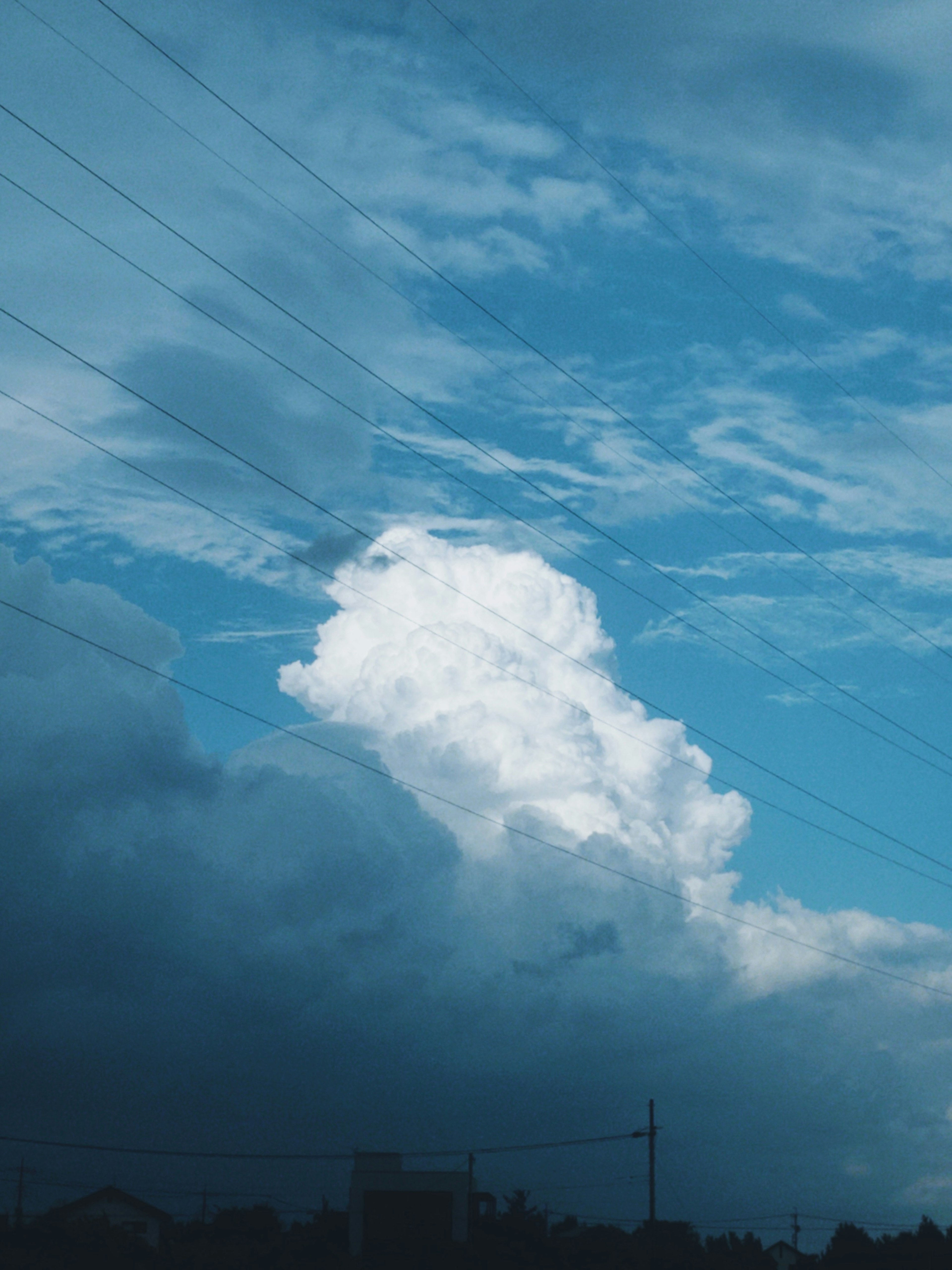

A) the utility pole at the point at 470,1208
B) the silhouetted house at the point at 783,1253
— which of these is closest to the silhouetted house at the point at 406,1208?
the utility pole at the point at 470,1208

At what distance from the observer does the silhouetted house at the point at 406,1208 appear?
93250 mm

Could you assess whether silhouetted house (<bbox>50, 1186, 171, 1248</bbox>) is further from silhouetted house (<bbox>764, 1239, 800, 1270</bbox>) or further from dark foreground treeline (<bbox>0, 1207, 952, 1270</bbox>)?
silhouetted house (<bbox>764, 1239, 800, 1270</bbox>)

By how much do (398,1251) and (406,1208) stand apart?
10.2 feet

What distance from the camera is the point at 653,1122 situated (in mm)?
86938

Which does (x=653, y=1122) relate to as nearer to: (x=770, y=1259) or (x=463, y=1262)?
(x=463, y=1262)

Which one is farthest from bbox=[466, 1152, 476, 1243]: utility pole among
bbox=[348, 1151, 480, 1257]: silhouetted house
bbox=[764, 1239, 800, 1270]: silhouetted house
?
bbox=[764, 1239, 800, 1270]: silhouetted house

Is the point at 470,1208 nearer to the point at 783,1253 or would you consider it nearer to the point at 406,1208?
the point at 406,1208

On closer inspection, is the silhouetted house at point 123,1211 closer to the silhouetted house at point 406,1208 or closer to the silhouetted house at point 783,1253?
the silhouetted house at point 406,1208

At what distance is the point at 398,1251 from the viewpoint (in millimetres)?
91938

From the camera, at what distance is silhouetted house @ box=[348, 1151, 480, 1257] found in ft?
306

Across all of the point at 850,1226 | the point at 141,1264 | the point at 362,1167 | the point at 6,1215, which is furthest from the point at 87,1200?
the point at 850,1226

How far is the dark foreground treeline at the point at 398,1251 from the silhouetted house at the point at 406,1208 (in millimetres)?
1221

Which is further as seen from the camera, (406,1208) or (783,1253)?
(783,1253)

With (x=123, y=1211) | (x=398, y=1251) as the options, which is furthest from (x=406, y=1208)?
(x=123, y=1211)
